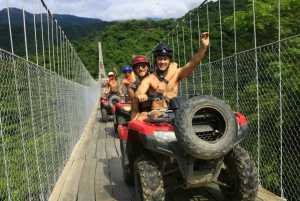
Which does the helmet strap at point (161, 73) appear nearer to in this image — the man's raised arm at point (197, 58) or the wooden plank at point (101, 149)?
the man's raised arm at point (197, 58)

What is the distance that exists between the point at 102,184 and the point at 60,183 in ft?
2.00

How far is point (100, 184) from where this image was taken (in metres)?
4.51

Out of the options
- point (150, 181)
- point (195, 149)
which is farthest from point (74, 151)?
point (195, 149)

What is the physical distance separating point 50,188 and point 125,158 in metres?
1.04

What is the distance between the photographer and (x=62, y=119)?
19.4 feet

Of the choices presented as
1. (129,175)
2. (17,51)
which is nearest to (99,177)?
(129,175)

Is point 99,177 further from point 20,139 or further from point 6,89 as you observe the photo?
point 6,89

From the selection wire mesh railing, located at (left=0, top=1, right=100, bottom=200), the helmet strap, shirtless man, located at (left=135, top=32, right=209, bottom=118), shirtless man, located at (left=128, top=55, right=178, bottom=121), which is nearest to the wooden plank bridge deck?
wire mesh railing, located at (left=0, top=1, right=100, bottom=200)

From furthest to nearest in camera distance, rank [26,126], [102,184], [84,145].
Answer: [84,145], [102,184], [26,126]

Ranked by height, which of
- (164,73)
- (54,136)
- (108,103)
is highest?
(164,73)

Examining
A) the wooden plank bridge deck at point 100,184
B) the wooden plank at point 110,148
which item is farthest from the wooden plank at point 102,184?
the wooden plank at point 110,148

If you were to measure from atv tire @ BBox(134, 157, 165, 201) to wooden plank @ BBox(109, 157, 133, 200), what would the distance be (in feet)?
3.16

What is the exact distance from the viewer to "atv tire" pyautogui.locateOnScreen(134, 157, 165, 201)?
2941 millimetres

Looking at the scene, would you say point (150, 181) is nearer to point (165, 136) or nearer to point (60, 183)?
point (165, 136)
